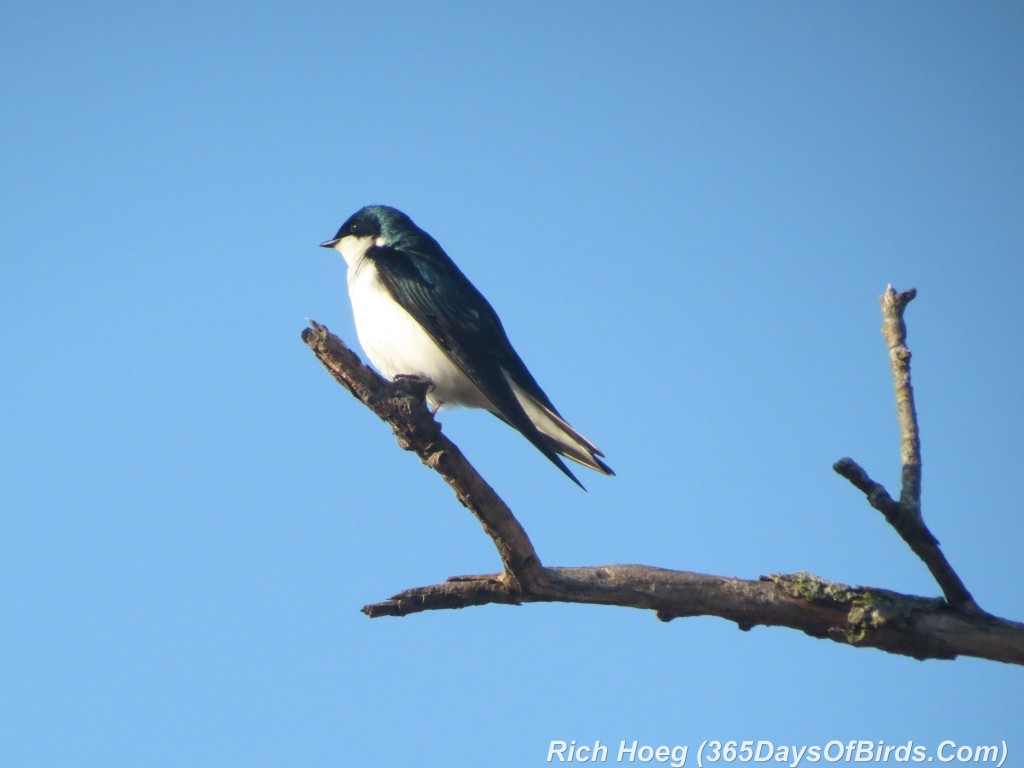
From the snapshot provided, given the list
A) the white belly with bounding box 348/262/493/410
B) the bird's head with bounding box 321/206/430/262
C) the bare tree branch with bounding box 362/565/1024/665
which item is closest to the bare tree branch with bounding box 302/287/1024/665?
the bare tree branch with bounding box 362/565/1024/665

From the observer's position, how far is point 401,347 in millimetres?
7328

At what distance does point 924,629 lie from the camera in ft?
15.0

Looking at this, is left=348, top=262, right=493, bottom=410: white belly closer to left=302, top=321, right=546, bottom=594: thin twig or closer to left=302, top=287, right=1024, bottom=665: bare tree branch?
left=302, top=321, right=546, bottom=594: thin twig

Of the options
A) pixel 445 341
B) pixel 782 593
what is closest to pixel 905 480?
pixel 782 593

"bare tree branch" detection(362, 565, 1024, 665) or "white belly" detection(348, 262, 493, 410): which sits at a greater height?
"white belly" detection(348, 262, 493, 410)

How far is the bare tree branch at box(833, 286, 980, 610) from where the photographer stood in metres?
4.31

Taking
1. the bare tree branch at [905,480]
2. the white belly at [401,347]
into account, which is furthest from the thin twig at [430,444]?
the white belly at [401,347]

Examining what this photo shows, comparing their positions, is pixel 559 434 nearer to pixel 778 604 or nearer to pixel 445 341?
pixel 445 341

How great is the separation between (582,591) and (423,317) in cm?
292

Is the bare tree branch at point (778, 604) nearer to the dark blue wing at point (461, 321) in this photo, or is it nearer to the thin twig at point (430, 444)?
the thin twig at point (430, 444)

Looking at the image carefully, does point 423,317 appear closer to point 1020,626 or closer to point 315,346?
point 315,346

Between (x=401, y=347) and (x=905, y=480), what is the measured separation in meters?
3.68

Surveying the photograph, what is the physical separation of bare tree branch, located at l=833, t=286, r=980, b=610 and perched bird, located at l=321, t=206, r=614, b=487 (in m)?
2.25

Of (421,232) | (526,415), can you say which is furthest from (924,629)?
(421,232)
